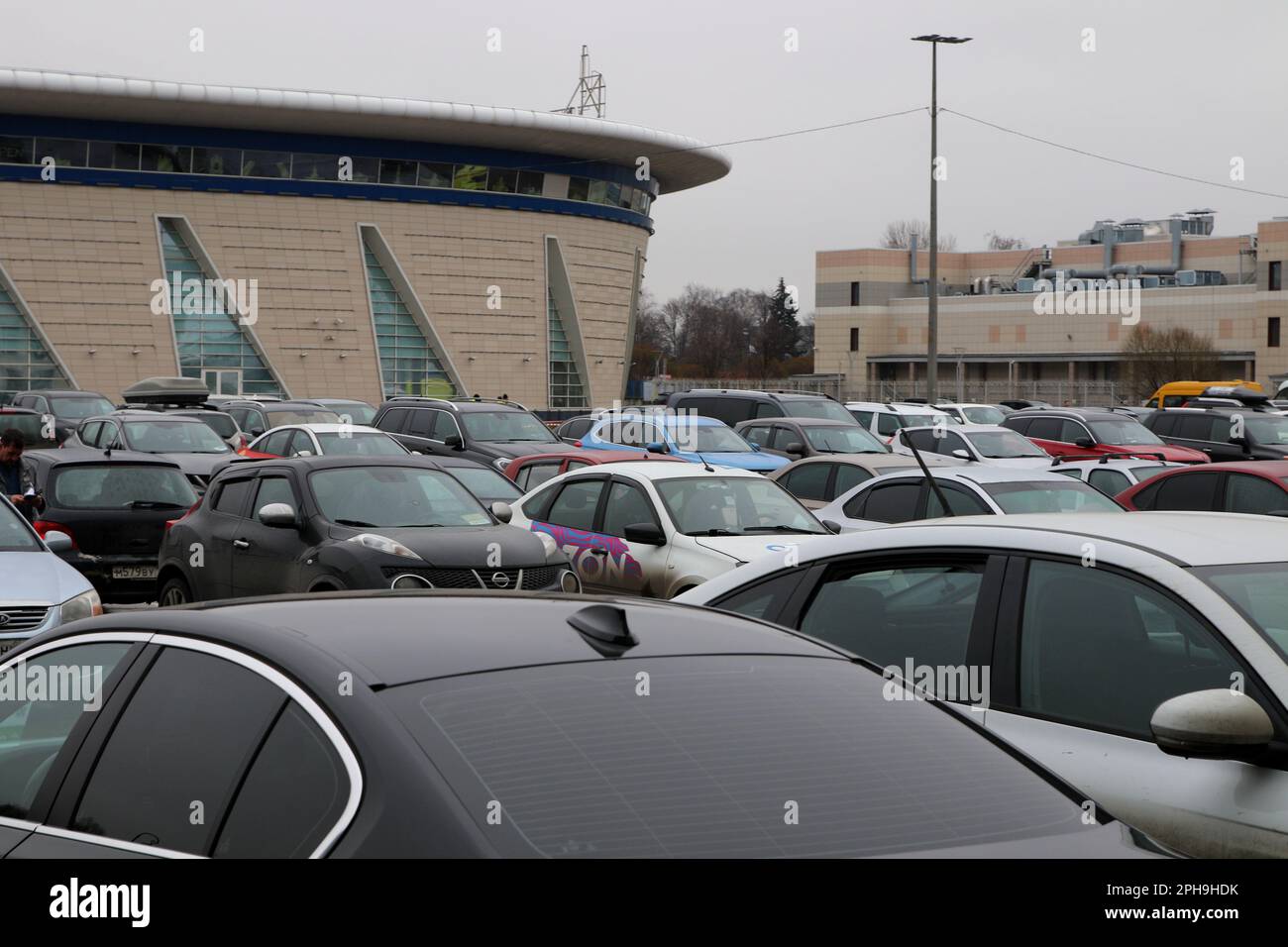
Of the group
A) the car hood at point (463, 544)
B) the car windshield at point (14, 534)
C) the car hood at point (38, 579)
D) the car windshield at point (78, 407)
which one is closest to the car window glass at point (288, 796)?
the car hood at point (38, 579)

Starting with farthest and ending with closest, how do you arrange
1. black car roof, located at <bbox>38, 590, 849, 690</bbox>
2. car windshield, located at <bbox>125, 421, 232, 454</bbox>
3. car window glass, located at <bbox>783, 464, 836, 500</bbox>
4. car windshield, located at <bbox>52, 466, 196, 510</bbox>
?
car windshield, located at <bbox>125, 421, 232, 454</bbox> → car window glass, located at <bbox>783, 464, 836, 500</bbox> → car windshield, located at <bbox>52, 466, 196, 510</bbox> → black car roof, located at <bbox>38, 590, 849, 690</bbox>

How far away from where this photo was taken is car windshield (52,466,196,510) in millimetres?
14797

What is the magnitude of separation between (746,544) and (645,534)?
2.73ft

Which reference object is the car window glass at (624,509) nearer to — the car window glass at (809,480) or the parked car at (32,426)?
the car window glass at (809,480)

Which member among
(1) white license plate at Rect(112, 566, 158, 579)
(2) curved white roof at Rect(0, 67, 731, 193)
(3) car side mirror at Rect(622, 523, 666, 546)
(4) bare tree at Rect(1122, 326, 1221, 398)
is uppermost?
(2) curved white roof at Rect(0, 67, 731, 193)

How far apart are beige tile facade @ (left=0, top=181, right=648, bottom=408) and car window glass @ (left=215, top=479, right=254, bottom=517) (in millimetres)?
48872

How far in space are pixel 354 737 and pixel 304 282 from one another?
61730 millimetres

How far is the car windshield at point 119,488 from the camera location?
14797 millimetres

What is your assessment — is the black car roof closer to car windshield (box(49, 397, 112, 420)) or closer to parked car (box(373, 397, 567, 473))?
parked car (box(373, 397, 567, 473))

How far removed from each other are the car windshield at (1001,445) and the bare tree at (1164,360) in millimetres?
54804

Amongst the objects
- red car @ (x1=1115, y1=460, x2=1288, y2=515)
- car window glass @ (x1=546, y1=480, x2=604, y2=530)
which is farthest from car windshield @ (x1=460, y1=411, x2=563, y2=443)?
red car @ (x1=1115, y1=460, x2=1288, y2=515)

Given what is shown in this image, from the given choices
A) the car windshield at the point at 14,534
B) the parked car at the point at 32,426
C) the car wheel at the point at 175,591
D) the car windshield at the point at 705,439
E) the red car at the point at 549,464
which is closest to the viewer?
the car windshield at the point at 14,534

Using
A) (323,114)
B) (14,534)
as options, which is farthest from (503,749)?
(323,114)
